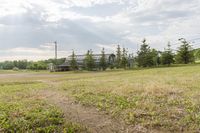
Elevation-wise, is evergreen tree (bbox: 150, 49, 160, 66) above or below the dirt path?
above

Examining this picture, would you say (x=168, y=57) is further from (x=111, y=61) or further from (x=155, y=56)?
(x=111, y=61)

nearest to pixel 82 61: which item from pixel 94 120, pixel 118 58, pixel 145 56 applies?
pixel 118 58

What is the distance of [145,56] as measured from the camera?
53219mm

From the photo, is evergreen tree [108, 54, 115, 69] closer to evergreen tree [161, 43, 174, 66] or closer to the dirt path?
evergreen tree [161, 43, 174, 66]

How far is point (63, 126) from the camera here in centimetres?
588

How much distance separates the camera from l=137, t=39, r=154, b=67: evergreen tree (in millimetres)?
53188

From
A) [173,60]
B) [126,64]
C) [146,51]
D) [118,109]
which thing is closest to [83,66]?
[126,64]

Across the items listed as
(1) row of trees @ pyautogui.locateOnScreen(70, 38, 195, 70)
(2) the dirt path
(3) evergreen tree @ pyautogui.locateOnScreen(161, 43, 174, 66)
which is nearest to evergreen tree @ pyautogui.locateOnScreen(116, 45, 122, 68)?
(1) row of trees @ pyautogui.locateOnScreen(70, 38, 195, 70)

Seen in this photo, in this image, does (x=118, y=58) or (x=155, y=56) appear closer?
(x=155, y=56)

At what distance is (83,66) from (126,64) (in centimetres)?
1047

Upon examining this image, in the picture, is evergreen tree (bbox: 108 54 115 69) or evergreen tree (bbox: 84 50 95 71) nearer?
evergreen tree (bbox: 84 50 95 71)

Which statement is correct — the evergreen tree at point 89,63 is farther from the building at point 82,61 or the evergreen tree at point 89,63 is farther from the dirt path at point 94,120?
the dirt path at point 94,120

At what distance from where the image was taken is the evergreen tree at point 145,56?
53.2m

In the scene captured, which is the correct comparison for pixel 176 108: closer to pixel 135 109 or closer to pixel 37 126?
pixel 135 109
